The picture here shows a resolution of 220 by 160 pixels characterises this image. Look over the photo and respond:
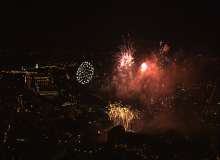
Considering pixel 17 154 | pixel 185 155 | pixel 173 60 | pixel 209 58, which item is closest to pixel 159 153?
pixel 185 155

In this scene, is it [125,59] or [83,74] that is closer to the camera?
[83,74]

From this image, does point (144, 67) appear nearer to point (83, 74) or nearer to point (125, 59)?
point (125, 59)

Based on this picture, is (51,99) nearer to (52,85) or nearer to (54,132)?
(52,85)

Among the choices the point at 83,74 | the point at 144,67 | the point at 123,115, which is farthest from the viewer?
the point at 144,67

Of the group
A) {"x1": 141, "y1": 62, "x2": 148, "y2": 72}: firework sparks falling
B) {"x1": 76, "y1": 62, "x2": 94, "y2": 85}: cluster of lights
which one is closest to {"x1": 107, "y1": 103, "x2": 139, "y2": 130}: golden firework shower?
{"x1": 76, "y1": 62, "x2": 94, "y2": 85}: cluster of lights

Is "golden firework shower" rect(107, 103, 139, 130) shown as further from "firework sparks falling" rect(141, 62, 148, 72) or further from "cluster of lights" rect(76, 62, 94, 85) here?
"firework sparks falling" rect(141, 62, 148, 72)

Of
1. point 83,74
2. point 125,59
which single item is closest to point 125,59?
point 125,59

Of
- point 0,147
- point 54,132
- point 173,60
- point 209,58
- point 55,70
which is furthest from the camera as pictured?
point 173,60

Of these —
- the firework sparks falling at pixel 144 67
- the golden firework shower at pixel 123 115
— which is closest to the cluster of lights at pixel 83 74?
the golden firework shower at pixel 123 115

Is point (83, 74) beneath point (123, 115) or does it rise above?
above
